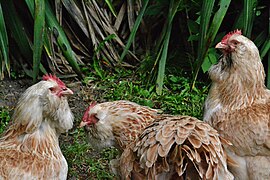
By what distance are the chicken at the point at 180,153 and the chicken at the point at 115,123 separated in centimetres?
54

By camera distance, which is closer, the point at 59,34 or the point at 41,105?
the point at 41,105

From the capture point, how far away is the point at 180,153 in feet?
12.0

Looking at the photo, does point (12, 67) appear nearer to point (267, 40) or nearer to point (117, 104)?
point (117, 104)

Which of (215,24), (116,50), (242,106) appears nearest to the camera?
(242,106)

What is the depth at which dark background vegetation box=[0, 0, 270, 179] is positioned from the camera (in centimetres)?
571

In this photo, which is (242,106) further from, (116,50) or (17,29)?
(17,29)

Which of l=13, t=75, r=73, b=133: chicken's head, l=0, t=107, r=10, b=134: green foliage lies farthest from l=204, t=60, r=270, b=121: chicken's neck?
l=0, t=107, r=10, b=134: green foliage

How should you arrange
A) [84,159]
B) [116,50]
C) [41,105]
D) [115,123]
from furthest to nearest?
[116,50]
[84,159]
[115,123]
[41,105]

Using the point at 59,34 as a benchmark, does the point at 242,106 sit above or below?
below

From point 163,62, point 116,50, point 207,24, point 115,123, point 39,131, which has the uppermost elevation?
point 207,24

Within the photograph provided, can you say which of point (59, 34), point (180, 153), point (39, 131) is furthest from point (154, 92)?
point (180, 153)

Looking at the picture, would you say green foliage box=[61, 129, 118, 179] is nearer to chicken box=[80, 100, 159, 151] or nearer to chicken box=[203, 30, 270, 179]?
chicken box=[80, 100, 159, 151]

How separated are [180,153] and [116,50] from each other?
3263 millimetres

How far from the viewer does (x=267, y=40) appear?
226 inches
